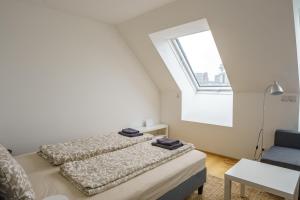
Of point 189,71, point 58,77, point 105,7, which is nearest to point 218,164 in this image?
point 189,71

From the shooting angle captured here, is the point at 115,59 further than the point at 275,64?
Yes

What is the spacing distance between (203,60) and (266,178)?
8.29ft

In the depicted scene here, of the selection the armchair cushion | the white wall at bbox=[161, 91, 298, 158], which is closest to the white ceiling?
the white wall at bbox=[161, 91, 298, 158]

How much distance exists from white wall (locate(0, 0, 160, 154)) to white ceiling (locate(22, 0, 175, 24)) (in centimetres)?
16

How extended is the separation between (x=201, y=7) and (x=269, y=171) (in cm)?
203

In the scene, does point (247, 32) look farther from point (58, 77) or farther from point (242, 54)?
point (58, 77)

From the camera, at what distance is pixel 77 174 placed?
1.66 meters

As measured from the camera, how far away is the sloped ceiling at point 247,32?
2.24m

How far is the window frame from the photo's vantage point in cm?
376

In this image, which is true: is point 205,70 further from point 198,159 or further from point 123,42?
point 198,159

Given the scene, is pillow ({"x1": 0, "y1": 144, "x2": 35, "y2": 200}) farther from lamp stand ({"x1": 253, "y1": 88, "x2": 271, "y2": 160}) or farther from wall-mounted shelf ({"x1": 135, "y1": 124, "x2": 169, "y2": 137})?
lamp stand ({"x1": 253, "y1": 88, "x2": 271, "y2": 160})

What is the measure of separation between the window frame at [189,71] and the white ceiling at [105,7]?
1049 millimetres

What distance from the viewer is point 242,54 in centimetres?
279

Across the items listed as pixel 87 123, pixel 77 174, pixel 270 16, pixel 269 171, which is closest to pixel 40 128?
pixel 87 123
